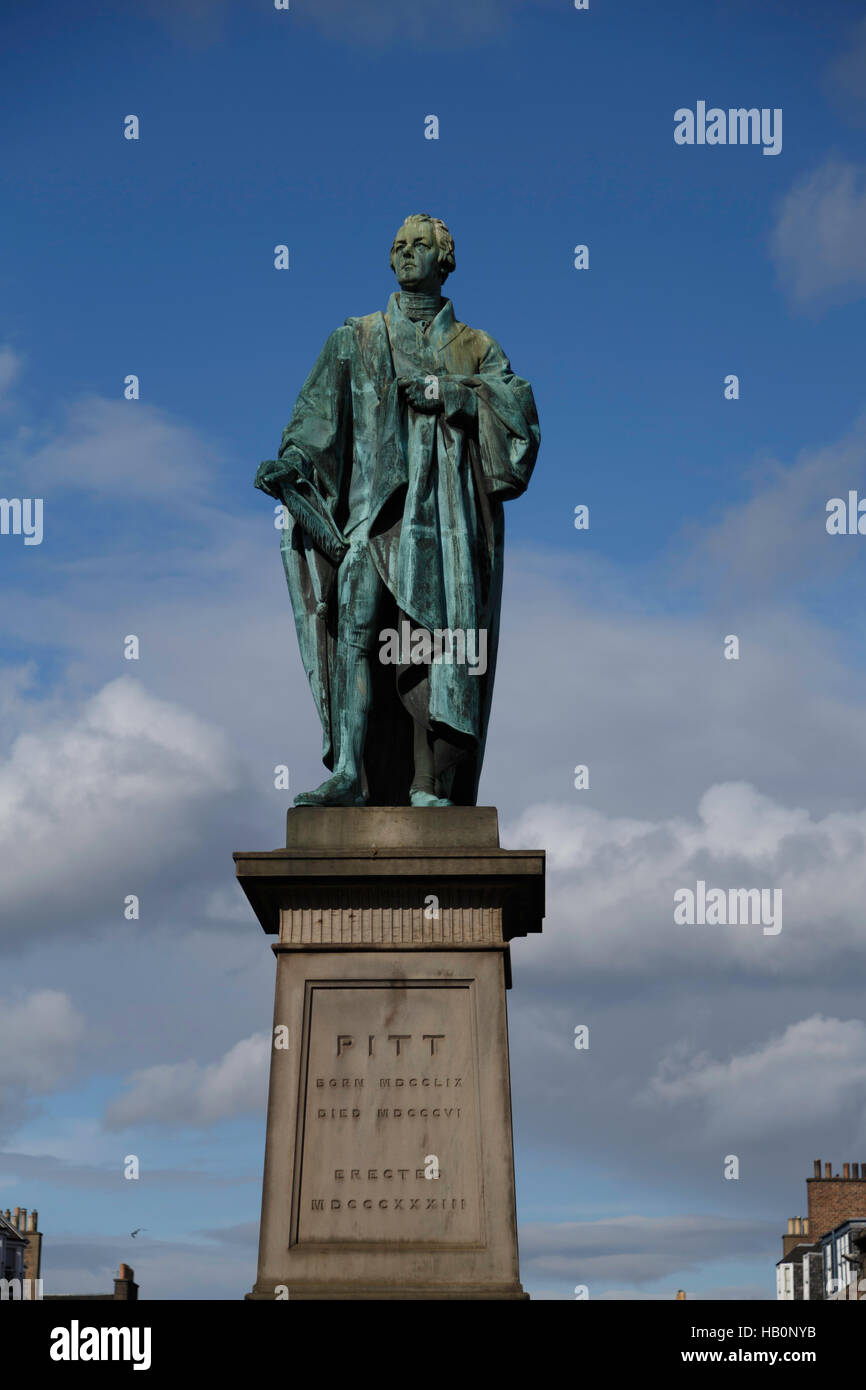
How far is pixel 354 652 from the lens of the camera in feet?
50.2

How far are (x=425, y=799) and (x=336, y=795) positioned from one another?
2.27 ft

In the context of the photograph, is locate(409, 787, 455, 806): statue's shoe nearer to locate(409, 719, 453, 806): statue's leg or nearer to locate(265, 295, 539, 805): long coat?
locate(409, 719, 453, 806): statue's leg

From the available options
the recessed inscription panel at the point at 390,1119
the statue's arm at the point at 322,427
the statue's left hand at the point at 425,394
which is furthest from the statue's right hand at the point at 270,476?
the recessed inscription panel at the point at 390,1119

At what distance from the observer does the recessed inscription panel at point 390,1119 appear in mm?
13352

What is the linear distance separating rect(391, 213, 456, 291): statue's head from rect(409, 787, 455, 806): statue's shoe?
4.42 meters

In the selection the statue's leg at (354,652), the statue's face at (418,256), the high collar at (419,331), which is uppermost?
the statue's face at (418,256)

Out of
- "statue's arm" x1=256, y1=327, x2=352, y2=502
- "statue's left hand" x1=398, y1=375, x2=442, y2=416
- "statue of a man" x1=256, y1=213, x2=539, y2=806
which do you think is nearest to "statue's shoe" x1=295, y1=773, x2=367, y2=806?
"statue of a man" x1=256, y1=213, x2=539, y2=806

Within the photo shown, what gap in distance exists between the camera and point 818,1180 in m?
70.9

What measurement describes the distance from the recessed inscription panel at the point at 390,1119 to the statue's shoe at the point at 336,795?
149 cm

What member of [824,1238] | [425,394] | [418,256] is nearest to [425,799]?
[425,394]

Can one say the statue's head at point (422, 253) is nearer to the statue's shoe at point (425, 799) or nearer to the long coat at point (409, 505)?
the long coat at point (409, 505)

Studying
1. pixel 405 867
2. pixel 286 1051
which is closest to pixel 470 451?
pixel 405 867

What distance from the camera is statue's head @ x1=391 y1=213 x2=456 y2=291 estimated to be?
16.1 m
